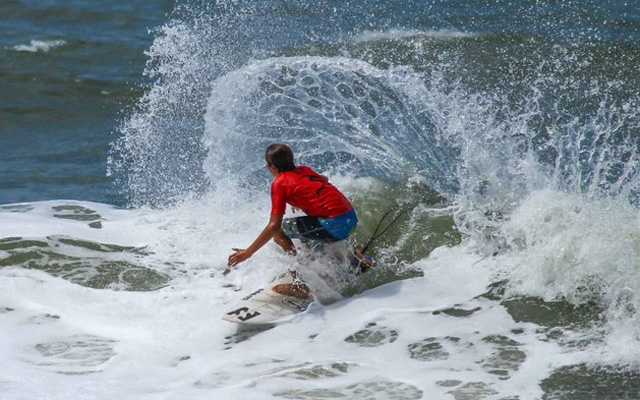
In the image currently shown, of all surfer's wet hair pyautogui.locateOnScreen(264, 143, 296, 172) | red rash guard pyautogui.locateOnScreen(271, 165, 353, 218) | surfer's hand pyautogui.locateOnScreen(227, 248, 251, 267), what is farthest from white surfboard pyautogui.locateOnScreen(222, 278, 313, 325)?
surfer's wet hair pyautogui.locateOnScreen(264, 143, 296, 172)

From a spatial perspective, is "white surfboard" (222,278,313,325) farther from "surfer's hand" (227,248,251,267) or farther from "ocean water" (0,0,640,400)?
"surfer's hand" (227,248,251,267)

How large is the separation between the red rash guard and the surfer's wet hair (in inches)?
1.9

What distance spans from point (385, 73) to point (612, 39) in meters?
7.29

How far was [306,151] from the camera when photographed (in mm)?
10516

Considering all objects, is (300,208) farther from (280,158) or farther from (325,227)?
(280,158)

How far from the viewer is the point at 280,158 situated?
27.1ft

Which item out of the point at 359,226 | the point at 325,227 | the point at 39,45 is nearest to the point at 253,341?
the point at 325,227

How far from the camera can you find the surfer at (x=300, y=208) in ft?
26.8

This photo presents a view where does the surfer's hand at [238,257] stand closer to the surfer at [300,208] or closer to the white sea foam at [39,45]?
the surfer at [300,208]

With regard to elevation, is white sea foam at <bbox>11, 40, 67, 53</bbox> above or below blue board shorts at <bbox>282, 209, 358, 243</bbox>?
above

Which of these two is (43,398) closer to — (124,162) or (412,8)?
(124,162)

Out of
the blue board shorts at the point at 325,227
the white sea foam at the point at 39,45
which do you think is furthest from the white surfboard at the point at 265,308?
the white sea foam at the point at 39,45

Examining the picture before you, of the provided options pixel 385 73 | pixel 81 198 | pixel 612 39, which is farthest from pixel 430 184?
pixel 612 39

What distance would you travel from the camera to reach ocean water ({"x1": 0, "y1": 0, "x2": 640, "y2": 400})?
7.22 m
